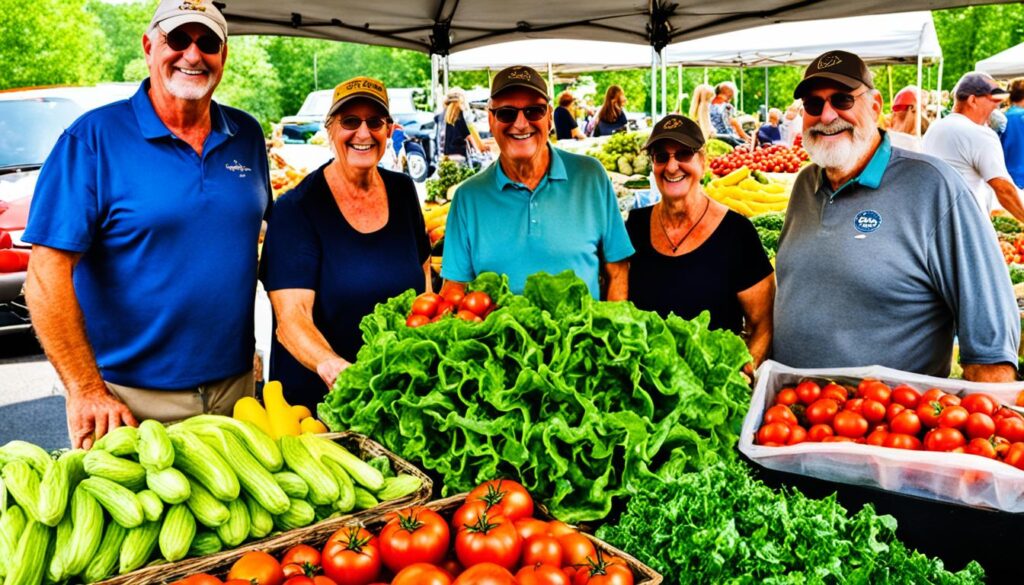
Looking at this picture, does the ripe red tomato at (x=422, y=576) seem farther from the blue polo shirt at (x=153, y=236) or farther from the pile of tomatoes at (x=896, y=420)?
the blue polo shirt at (x=153, y=236)

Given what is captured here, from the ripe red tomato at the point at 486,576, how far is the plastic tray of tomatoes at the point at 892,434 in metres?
1.03

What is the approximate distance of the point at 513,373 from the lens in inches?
89.2

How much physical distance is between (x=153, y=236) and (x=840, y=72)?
2.77m

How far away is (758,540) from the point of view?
186 cm

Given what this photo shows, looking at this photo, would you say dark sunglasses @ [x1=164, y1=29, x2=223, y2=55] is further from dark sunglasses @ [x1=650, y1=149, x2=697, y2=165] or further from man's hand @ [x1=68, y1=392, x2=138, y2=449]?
dark sunglasses @ [x1=650, y1=149, x2=697, y2=165]

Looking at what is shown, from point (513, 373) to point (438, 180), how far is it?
569 cm

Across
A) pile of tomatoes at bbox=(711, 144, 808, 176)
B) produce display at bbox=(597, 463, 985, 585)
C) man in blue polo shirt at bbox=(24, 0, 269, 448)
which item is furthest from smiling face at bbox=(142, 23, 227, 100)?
pile of tomatoes at bbox=(711, 144, 808, 176)

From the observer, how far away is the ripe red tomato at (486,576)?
5.36 ft

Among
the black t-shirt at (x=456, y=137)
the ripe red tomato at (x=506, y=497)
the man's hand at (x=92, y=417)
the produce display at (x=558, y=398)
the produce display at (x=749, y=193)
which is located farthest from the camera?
the black t-shirt at (x=456, y=137)

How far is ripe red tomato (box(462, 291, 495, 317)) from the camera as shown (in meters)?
2.69

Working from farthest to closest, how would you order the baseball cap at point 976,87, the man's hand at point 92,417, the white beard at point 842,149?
the baseball cap at point 976,87
the white beard at point 842,149
the man's hand at point 92,417

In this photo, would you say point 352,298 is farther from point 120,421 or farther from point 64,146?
point 64,146

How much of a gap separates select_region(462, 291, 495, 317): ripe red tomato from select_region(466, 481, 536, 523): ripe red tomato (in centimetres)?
71

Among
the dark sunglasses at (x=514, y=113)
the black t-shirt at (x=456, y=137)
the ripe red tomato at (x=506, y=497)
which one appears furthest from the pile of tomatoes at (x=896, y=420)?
the black t-shirt at (x=456, y=137)
